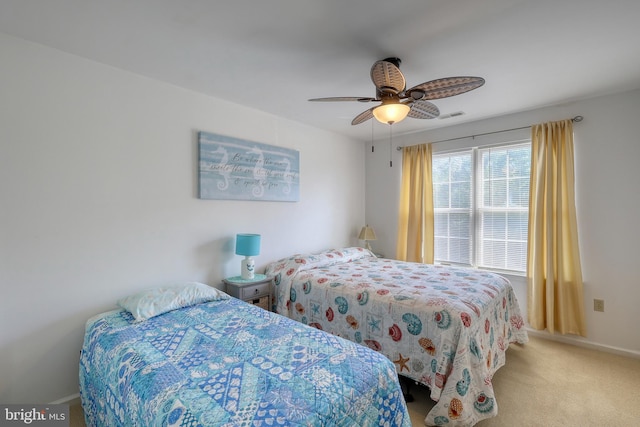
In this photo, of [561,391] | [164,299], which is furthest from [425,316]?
[164,299]

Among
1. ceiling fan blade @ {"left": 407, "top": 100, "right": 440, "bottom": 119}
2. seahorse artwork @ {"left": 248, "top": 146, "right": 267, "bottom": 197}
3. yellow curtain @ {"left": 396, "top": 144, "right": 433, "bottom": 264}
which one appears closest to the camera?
ceiling fan blade @ {"left": 407, "top": 100, "right": 440, "bottom": 119}

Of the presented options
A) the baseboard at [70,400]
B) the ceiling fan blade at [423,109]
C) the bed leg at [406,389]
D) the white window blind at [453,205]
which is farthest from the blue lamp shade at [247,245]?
the white window blind at [453,205]

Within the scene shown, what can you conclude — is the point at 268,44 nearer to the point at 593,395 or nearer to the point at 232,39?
the point at 232,39

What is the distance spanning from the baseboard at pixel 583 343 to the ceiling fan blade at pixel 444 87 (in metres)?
2.85

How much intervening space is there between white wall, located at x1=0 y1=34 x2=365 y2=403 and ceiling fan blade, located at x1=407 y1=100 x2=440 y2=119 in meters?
1.73

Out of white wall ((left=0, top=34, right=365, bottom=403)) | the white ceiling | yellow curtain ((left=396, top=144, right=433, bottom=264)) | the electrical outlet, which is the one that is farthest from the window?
white wall ((left=0, top=34, right=365, bottom=403))

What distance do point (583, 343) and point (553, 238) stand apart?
3.57ft

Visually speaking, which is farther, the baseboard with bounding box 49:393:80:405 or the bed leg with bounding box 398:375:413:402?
the bed leg with bounding box 398:375:413:402

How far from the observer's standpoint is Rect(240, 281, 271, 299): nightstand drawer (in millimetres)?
2703

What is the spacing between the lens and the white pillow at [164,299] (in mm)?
1973

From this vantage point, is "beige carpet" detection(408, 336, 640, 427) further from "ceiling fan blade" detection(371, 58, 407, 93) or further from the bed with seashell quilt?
"ceiling fan blade" detection(371, 58, 407, 93)

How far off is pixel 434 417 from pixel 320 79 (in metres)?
2.58

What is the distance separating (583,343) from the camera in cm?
295

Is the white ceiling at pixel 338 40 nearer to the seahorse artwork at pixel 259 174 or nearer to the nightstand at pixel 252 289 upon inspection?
the seahorse artwork at pixel 259 174
